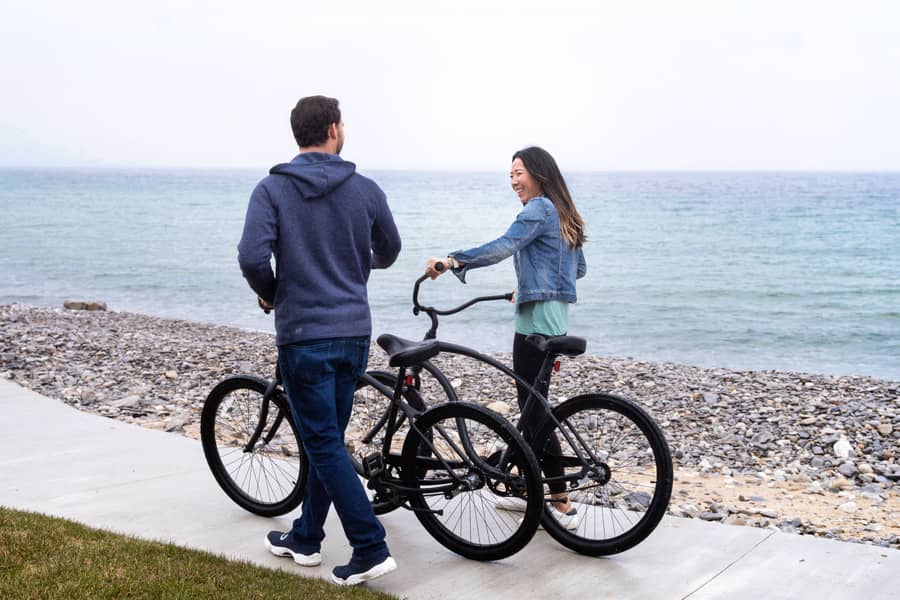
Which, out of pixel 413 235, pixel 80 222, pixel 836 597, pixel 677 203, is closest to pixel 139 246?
pixel 413 235

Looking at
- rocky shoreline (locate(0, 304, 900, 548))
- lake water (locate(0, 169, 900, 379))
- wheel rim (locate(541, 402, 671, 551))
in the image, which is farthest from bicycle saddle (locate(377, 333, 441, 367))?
lake water (locate(0, 169, 900, 379))

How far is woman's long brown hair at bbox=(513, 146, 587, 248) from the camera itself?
15.5 ft

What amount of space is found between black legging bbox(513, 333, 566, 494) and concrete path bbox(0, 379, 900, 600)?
389 mm

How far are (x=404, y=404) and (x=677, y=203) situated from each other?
87785mm

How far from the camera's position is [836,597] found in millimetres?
4035

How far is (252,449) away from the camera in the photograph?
497 cm

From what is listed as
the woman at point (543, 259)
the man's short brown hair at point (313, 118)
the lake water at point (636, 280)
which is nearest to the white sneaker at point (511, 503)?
the woman at point (543, 259)

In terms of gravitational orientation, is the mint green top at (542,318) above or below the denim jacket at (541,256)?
below

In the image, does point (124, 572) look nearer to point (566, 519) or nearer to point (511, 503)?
point (511, 503)

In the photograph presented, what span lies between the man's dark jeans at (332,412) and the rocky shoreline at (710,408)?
2414 millimetres

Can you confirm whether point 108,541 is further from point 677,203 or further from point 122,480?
point 677,203

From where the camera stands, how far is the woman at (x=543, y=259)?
464 centimetres

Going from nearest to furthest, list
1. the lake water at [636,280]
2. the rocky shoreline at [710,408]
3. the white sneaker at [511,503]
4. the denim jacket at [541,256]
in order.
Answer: the white sneaker at [511,503] < the denim jacket at [541,256] < the rocky shoreline at [710,408] < the lake water at [636,280]

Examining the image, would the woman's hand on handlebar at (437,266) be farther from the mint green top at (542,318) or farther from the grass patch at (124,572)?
the grass patch at (124,572)
